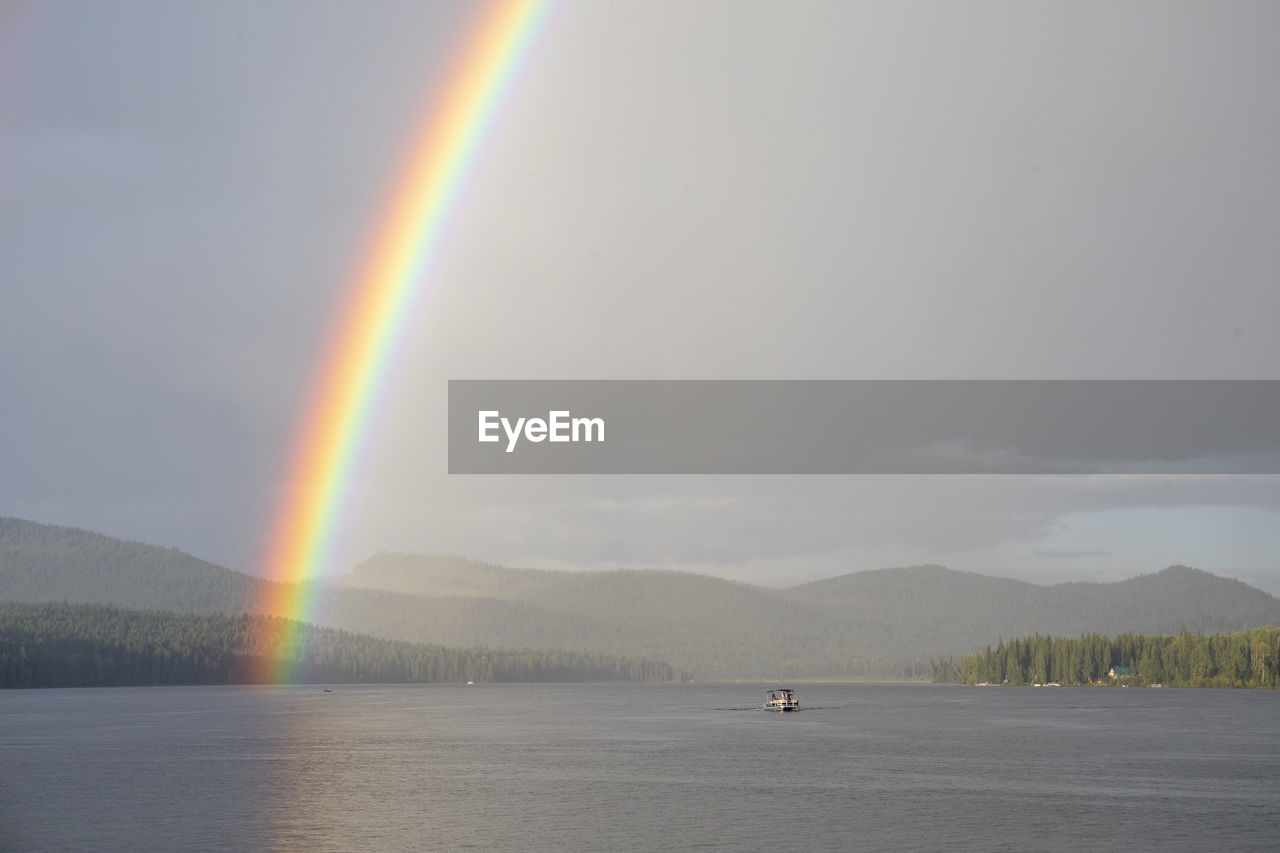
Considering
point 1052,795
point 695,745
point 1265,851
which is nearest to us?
point 1265,851

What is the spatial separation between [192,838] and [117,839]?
491 cm

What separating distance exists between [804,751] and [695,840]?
264 feet

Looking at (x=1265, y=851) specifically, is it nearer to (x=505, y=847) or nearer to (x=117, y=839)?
(x=505, y=847)

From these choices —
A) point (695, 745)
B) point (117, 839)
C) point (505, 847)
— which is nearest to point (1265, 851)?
point (505, 847)

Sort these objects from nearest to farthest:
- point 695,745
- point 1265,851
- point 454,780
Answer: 1. point 1265,851
2. point 454,780
3. point 695,745

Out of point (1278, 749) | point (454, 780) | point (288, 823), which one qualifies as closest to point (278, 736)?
point (454, 780)

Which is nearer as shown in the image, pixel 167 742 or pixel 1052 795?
pixel 1052 795

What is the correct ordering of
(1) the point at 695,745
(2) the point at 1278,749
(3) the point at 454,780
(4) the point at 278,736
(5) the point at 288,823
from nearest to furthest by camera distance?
(5) the point at 288,823 → (3) the point at 454,780 → (2) the point at 1278,749 → (1) the point at 695,745 → (4) the point at 278,736

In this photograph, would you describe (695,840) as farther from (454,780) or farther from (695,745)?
(695,745)

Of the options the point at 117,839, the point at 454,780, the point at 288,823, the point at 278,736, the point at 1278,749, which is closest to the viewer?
the point at 117,839

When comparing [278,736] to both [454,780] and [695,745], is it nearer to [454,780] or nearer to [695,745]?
[695,745]

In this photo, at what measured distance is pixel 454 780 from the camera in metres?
124

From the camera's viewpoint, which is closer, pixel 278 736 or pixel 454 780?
pixel 454 780

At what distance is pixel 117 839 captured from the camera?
8725 centimetres
